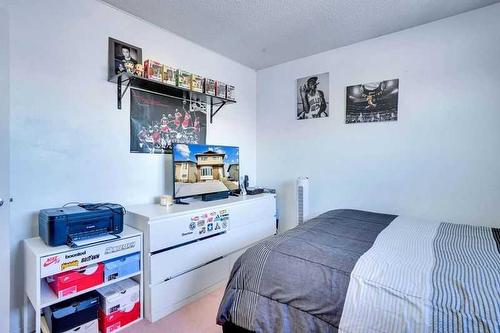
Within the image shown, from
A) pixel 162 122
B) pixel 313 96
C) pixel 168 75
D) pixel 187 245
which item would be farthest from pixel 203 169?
pixel 313 96

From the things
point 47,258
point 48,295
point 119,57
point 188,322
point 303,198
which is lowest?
point 188,322

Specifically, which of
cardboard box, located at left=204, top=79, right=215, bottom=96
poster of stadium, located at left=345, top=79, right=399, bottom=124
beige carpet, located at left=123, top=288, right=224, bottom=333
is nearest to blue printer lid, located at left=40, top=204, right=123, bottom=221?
beige carpet, located at left=123, top=288, right=224, bottom=333

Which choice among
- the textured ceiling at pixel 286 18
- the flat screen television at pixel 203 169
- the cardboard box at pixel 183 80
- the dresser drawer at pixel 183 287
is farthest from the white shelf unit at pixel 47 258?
the textured ceiling at pixel 286 18

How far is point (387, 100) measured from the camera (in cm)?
251

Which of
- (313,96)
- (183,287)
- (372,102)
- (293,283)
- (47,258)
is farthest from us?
(313,96)

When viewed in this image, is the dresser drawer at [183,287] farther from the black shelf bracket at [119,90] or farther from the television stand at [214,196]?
the black shelf bracket at [119,90]

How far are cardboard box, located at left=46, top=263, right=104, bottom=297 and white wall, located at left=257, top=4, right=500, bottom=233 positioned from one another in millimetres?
2201

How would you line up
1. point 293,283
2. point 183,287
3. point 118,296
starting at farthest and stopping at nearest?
1. point 183,287
2. point 118,296
3. point 293,283

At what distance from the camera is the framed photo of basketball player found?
9.62 ft

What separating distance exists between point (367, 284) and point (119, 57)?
92.7 inches

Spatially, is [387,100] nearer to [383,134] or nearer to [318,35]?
[383,134]

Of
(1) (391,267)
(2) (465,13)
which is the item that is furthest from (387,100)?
(1) (391,267)

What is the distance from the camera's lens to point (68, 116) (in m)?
1.87

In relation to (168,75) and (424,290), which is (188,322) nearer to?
(424,290)
